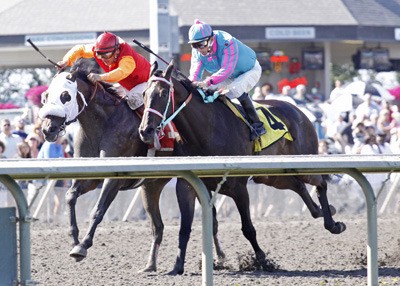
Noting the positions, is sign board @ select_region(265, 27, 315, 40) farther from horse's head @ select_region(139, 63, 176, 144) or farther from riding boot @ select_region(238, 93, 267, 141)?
horse's head @ select_region(139, 63, 176, 144)

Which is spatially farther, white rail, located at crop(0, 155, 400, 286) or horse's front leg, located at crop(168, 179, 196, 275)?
horse's front leg, located at crop(168, 179, 196, 275)

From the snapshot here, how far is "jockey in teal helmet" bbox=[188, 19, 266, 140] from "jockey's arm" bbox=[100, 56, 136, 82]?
1.70 ft

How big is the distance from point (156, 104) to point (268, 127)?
1.46 meters

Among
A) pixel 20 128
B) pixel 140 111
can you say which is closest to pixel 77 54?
pixel 140 111

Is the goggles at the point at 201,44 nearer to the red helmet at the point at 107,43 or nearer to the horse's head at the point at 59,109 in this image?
the red helmet at the point at 107,43

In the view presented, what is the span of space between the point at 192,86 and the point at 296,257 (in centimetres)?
183

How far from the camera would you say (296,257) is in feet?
33.3

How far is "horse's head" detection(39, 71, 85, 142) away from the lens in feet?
30.7

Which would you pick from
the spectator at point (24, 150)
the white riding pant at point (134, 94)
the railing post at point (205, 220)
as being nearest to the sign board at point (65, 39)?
the spectator at point (24, 150)

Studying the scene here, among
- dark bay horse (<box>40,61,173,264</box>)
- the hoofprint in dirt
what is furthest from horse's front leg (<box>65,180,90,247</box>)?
the hoofprint in dirt

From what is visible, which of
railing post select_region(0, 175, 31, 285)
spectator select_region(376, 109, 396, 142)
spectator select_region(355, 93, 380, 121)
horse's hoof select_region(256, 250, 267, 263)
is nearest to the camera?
railing post select_region(0, 175, 31, 285)

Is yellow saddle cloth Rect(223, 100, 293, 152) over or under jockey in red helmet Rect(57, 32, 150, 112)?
under

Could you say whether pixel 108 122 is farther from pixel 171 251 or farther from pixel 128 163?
pixel 128 163

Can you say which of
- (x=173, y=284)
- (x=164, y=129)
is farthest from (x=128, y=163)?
(x=164, y=129)
